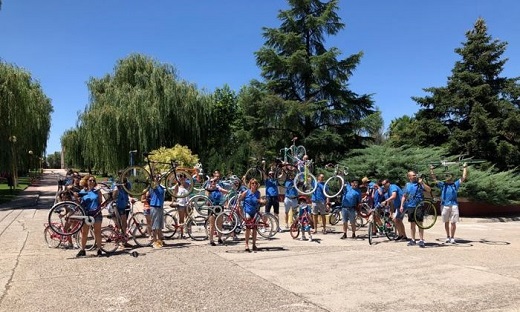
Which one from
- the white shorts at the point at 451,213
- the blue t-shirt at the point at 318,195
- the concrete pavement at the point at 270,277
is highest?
the blue t-shirt at the point at 318,195

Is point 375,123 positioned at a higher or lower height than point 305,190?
higher

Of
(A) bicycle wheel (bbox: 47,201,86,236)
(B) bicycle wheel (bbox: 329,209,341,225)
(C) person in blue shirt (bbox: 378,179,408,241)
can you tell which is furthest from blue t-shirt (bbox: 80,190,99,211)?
(B) bicycle wheel (bbox: 329,209,341,225)

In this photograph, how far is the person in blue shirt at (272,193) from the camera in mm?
13491

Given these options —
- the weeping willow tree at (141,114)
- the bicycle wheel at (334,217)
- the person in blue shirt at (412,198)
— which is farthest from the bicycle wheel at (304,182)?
the weeping willow tree at (141,114)

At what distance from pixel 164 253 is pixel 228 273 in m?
2.49

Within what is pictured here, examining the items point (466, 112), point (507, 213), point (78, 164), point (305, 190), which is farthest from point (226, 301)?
point (78, 164)

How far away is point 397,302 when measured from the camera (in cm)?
619

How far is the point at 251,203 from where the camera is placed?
1045 centimetres

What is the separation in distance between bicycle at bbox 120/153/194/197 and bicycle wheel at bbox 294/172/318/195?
3.22 m

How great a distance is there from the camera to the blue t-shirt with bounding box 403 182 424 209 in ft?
37.0

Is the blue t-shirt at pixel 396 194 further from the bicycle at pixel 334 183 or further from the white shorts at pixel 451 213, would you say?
the bicycle at pixel 334 183

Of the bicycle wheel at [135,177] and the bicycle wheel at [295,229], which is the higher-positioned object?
the bicycle wheel at [135,177]

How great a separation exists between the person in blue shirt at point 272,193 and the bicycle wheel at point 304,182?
683mm

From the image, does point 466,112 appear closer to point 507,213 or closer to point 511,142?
point 511,142
